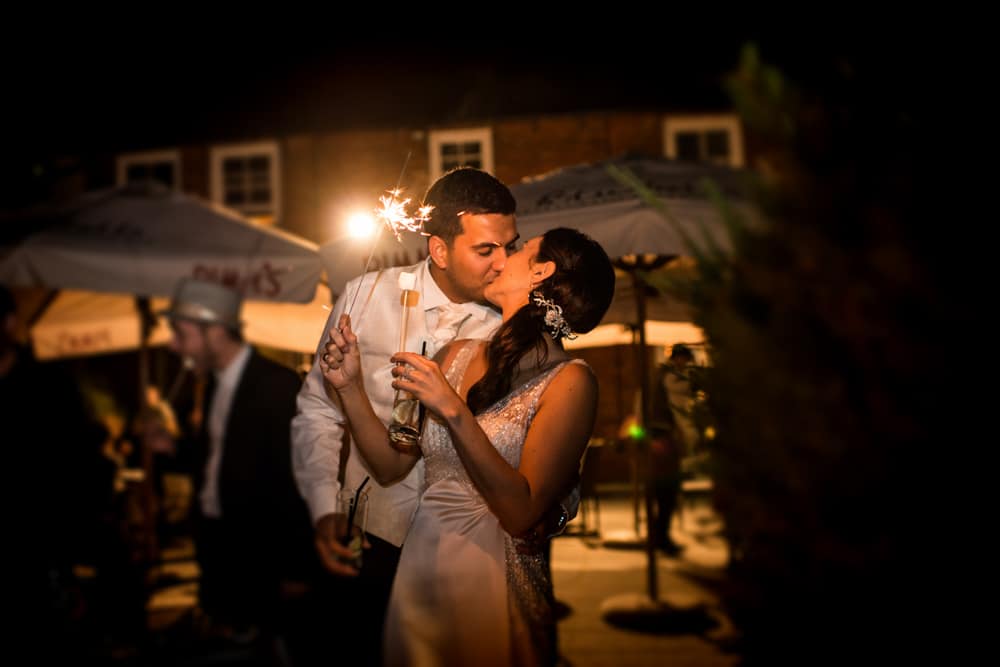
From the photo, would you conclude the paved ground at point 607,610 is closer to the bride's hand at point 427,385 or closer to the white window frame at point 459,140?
the bride's hand at point 427,385

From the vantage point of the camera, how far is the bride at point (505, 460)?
2662mm

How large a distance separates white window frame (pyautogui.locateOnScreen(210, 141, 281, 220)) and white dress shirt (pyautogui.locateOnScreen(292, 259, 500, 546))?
16.4 m

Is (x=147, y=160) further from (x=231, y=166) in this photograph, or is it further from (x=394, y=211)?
(x=394, y=211)

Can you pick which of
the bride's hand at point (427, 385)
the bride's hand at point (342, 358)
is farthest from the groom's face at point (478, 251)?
the bride's hand at point (427, 385)

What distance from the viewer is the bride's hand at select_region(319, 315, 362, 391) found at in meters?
2.62

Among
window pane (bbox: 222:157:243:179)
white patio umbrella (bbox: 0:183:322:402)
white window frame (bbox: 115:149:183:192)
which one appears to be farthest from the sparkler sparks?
white window frame (bbox: 115:149:183:192)

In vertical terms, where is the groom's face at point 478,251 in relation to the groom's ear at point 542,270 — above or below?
above

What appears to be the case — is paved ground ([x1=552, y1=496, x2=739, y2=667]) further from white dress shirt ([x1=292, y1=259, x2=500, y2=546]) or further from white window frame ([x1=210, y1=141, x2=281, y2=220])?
white window frame ([x1=210, y1=141, x2=281, y2=220])

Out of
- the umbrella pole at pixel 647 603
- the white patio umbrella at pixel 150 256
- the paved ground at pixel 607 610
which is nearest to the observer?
the paved ground at pixel 607 610

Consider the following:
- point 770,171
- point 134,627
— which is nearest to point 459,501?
point 770,171

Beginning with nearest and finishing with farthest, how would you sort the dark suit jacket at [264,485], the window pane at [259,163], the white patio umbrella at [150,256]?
the dark suit jacket at [264,485], the white patio umbrella at [150,256], the window pane at [259,163]

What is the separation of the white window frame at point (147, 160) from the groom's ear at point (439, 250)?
17566mm

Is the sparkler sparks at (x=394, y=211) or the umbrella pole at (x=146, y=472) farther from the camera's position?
the umbrella pole at (x=146, y=472)

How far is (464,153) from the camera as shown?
58.9 ft
